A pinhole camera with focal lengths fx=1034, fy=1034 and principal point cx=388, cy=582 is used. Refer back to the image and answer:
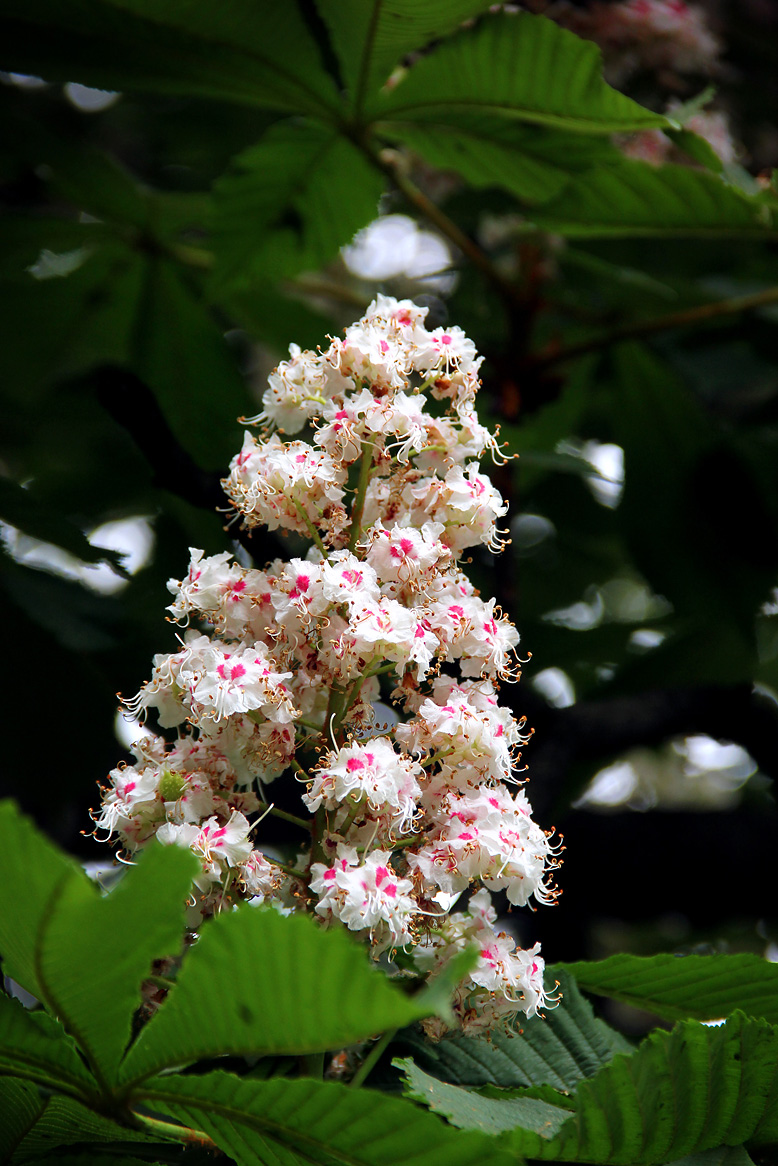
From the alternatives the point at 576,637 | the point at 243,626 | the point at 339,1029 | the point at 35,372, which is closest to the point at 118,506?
the point at 35,372

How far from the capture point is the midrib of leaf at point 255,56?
1735 millimetres

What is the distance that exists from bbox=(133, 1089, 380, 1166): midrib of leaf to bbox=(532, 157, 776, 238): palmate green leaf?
168 cm

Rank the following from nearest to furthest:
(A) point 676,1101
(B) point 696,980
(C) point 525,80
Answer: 1. (A) point 676,1101
2. (B) point 696,980
3. (C) point 525,80

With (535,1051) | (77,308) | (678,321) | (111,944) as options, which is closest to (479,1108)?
(535,1051)

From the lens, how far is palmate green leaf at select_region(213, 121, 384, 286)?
198cm

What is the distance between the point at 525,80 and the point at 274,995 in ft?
4.93

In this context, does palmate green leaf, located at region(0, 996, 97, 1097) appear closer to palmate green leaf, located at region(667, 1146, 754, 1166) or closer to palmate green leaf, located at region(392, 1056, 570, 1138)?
palmate green leaf, located at region(392, 1056, 570, 1138)

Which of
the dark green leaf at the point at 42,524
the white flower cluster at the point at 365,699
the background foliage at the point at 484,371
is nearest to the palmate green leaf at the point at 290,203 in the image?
the background foliage at the point at 484,371

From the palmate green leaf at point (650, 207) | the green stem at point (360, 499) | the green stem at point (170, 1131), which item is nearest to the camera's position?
the green stem at point (170, 1131)

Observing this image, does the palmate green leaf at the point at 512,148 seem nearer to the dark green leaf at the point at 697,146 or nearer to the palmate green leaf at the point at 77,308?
the dark green leaf at the point at 697,146

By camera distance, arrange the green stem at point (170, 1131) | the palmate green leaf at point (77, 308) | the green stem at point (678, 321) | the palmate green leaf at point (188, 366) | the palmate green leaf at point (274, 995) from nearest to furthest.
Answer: the palmate green leaf at point (274, 995) < the green stem at point (170, 1131) < the palmate green leaf at point (188, 366) < the green stem at point (678, 321) < the palmate green leaf at point (77, 308)

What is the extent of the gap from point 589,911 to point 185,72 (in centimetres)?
244

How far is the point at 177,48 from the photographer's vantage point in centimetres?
180

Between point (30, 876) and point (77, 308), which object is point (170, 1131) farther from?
point (77, 308)
